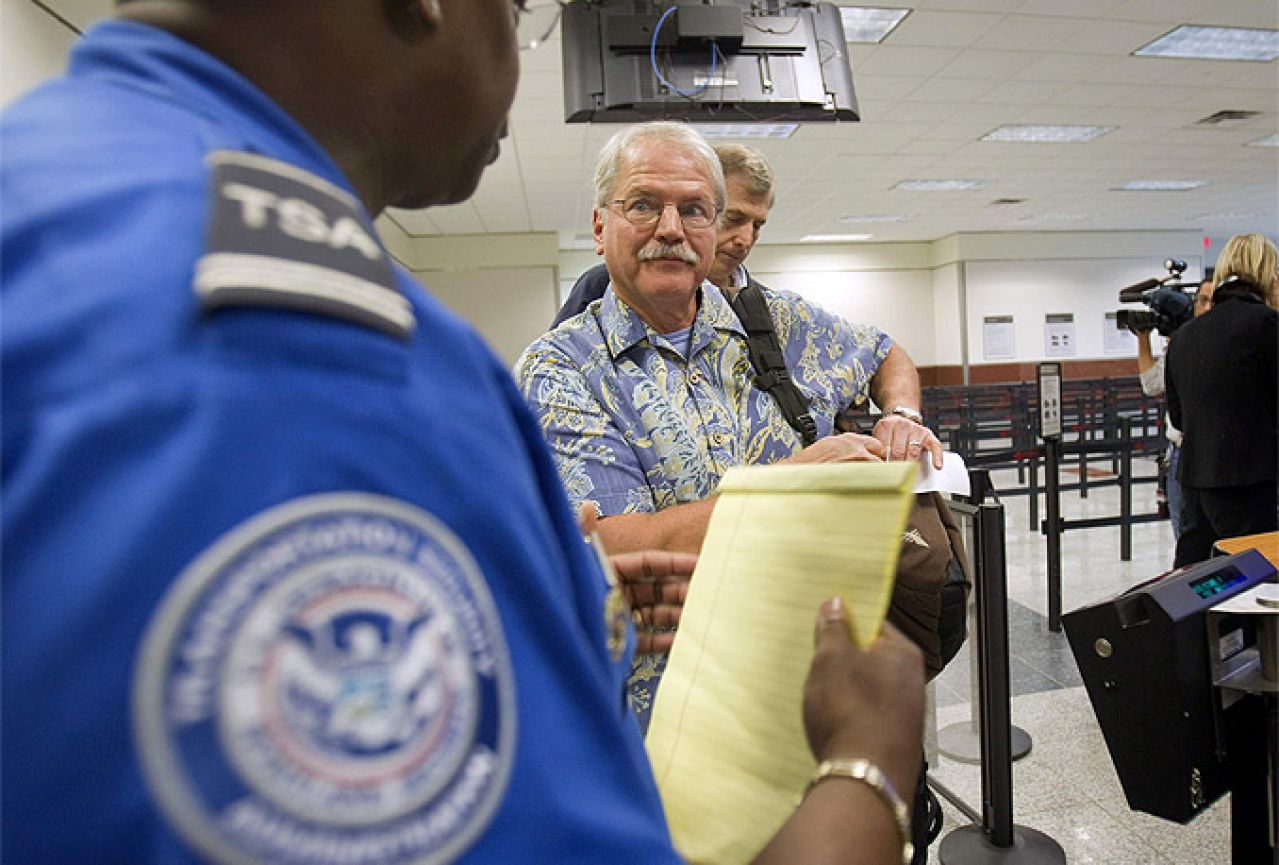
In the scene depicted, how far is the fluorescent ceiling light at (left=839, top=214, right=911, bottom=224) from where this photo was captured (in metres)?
11.6

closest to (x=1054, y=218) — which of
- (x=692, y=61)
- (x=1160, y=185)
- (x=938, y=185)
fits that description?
(x=1160, y=185)

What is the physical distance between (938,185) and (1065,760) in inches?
335

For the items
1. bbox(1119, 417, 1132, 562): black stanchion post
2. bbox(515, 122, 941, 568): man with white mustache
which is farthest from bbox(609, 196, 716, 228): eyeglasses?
bbox(1119, 417, 1132, 562): black stanchion post

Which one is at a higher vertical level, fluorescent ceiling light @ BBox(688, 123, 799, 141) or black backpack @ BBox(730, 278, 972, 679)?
fluorescent ceiling light @ BBox(688, 123, 799, 141)

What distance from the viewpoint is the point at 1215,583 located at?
4.59 feet

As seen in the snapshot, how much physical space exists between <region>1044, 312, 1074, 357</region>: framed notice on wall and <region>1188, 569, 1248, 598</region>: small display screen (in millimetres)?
13951

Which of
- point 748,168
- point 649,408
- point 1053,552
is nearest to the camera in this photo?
point 649,408

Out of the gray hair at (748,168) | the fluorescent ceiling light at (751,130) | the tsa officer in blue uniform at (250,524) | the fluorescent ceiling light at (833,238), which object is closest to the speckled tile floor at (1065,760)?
the gray hair at (748,168)

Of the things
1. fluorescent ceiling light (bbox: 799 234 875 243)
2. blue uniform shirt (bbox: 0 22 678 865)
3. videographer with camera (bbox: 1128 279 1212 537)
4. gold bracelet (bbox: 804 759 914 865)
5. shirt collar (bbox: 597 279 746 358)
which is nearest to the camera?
blue uniform shirt (bbox: 0 22 678 865)

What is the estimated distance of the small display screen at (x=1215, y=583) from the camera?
4.49 feet

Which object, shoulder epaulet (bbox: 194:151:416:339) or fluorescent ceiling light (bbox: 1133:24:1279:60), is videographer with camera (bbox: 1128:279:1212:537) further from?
shoulder epaulet (bbox: 194:151:416:339)

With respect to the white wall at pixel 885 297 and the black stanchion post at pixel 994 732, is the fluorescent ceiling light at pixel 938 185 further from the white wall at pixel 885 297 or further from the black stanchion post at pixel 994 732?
the black stanchion post at pixel 994 732

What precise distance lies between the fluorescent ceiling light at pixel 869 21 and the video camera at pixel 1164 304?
206 cm

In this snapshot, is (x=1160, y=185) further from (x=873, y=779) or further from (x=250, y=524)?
(x=250, y=524)
